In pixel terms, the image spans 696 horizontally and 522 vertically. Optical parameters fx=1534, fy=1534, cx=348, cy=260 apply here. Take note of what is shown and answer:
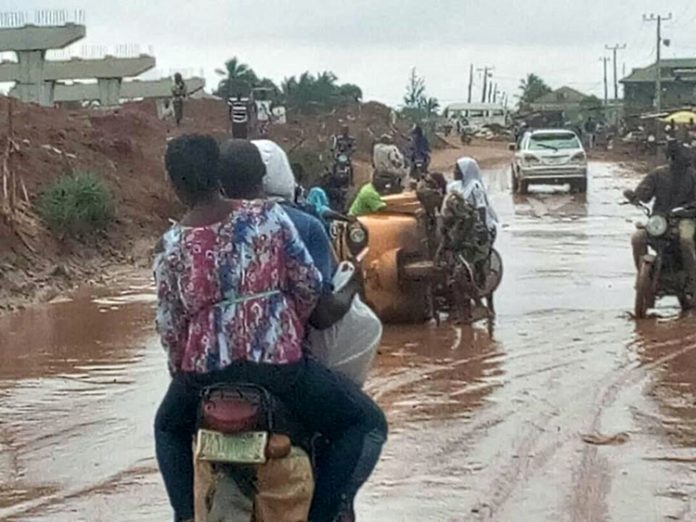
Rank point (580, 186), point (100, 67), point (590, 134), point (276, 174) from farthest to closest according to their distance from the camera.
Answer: point (590, 134), point (100, 67), point (580, 186), point (276, 174)

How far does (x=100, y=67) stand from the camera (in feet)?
167

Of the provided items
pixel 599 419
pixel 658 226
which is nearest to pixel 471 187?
pixel 658 226

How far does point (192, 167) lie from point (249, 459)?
94cm

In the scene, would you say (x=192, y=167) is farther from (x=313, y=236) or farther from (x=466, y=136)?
(x=466, y=136)

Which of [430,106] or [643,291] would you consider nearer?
[643,291]

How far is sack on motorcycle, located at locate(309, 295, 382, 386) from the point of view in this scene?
495 centimetres

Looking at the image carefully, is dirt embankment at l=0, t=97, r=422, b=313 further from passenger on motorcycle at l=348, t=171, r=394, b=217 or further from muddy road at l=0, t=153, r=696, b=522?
passenger on motorcycle at l=348, t=171, r=394, b=217

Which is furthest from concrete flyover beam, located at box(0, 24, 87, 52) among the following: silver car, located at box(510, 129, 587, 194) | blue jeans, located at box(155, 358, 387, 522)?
blue jeans, located at box(155, 358, 387, 522)

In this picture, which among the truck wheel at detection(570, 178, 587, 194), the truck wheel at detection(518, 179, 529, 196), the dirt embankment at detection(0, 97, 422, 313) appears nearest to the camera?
the dirt embankment at detection(0, 97, 422, 313)

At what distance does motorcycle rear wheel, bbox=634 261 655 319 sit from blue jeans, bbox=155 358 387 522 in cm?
912

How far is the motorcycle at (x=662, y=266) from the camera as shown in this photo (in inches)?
543

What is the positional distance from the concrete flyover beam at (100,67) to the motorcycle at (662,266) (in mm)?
37519

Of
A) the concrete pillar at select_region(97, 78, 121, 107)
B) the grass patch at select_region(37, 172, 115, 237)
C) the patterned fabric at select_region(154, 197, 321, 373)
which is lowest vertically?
the grass patch at select_region(37, 172, 115, 237)

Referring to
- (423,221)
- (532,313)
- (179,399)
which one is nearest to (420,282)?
(423,221)
